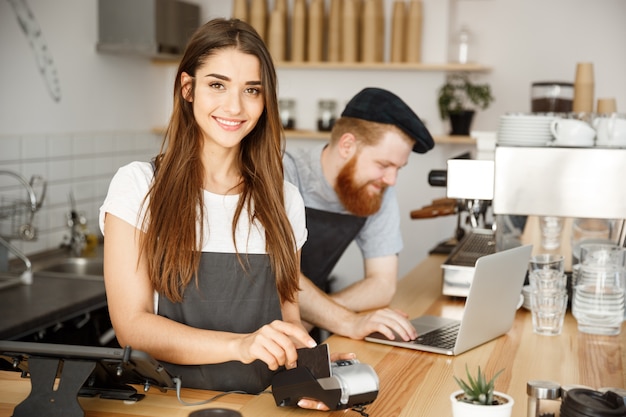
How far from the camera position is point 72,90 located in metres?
4.16

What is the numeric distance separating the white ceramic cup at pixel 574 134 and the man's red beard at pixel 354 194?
75 centimetres

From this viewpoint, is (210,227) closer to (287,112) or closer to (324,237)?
(324,237)

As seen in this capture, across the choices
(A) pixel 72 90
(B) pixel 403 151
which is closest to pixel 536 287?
(B) pixel 403 151

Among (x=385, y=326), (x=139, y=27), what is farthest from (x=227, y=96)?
(x=139, y=27)

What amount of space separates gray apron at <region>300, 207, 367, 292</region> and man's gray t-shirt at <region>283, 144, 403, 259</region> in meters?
0.03

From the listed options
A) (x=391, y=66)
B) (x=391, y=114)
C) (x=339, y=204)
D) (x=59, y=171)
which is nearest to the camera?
(x=391, y=114)

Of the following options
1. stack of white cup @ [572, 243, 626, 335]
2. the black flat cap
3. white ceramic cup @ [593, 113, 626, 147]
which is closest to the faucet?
the black flat cap

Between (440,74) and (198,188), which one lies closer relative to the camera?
(198,188)

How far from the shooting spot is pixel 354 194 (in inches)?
104

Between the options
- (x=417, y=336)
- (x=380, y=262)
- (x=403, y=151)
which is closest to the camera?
(x=417, y=336)

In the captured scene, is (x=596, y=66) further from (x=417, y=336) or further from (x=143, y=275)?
(x=143, y=275)

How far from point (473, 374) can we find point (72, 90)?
115 inches

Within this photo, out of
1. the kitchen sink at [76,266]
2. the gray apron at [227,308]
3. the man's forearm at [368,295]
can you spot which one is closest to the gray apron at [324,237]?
the man's forearm at [368,295]

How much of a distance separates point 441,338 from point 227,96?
0.85m
